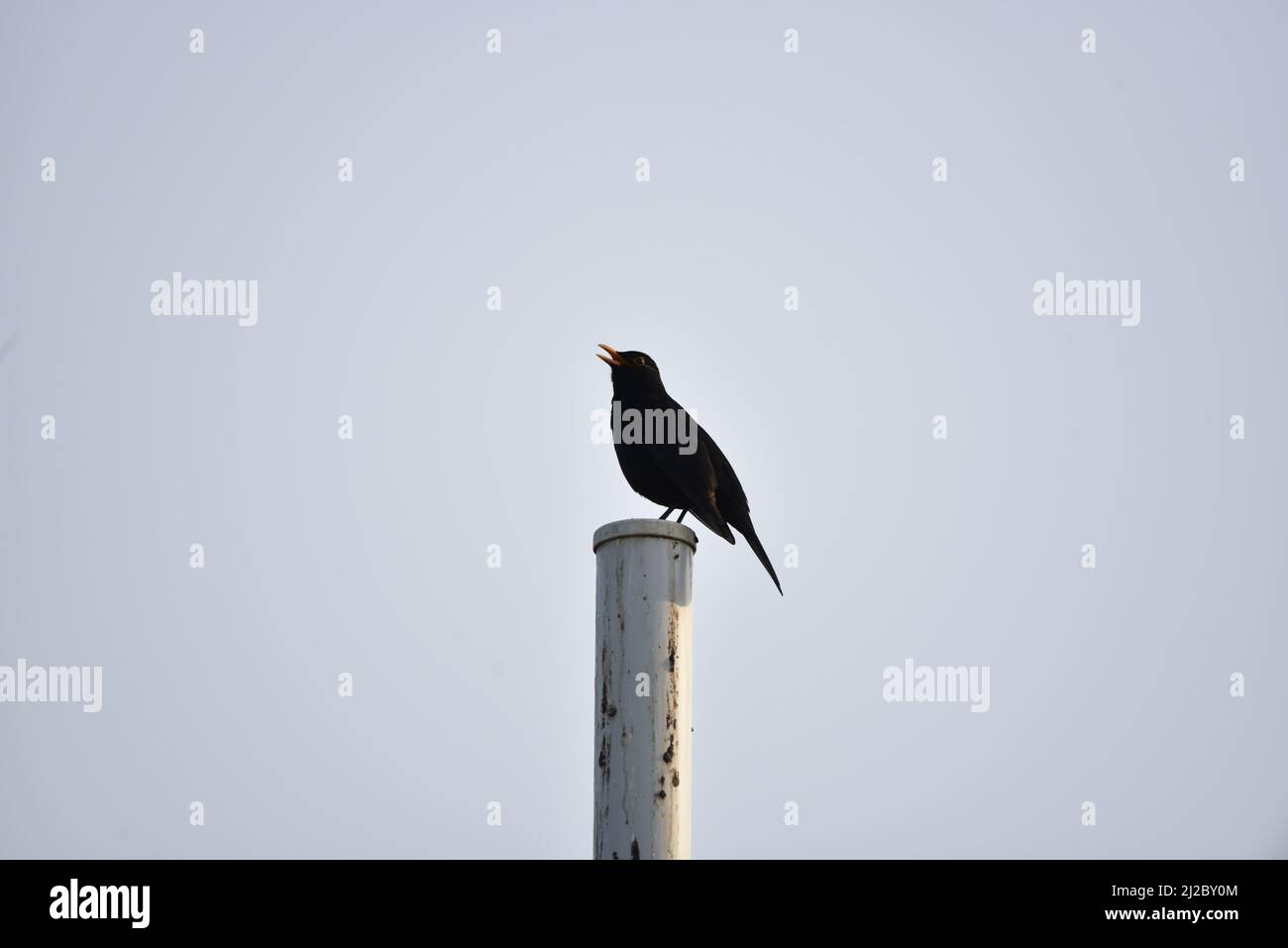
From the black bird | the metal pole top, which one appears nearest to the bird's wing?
the black bird

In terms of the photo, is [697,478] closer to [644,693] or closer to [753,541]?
[753,541]

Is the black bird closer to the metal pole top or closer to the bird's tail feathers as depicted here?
the bird's tail feathers

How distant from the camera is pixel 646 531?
571cm

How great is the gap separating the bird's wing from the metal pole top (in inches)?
126

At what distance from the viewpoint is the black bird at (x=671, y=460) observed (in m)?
9.21

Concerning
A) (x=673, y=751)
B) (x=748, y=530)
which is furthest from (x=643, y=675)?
(x=748, y=530)

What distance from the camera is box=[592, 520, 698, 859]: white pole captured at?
205 inches

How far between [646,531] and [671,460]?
3.62m

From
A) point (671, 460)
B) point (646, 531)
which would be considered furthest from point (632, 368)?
point (646, 531)

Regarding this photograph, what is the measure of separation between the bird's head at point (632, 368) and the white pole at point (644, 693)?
4292 millimetres
